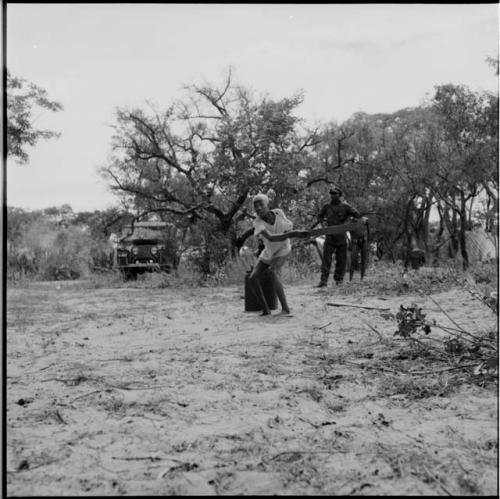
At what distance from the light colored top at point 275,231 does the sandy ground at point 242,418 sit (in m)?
1.10

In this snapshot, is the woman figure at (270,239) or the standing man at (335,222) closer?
the woman figure at (270,239)

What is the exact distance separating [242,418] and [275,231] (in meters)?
3.80

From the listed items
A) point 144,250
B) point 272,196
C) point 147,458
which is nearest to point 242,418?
point 147,458

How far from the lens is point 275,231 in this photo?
6742 mm

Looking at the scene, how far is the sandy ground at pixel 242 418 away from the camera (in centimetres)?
234

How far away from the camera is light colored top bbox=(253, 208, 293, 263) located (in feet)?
22.0

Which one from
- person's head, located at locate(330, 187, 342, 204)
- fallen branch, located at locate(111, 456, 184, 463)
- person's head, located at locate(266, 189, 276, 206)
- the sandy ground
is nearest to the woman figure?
the sandy ground

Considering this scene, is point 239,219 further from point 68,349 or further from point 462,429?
point 462,429

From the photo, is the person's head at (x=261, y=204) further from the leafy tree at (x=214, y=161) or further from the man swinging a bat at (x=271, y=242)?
the leafy tree at (x=214, y=161)

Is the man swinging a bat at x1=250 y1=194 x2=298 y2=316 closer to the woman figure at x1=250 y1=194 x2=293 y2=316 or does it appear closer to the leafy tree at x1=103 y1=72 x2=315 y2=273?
the woman figure at x1=250 y1=194 x2=293 y2=316

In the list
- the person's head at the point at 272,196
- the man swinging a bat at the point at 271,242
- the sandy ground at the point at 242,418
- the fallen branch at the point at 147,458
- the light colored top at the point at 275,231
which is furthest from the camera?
the person's head at the point at 272,196

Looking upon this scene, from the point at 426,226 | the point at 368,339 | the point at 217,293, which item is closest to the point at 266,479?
the point at 368,339


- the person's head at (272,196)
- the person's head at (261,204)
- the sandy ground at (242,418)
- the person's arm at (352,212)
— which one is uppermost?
the person's head at (272,196)

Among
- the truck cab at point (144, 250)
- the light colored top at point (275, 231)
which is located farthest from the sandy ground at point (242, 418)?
the truck cab at point (144, 250)
